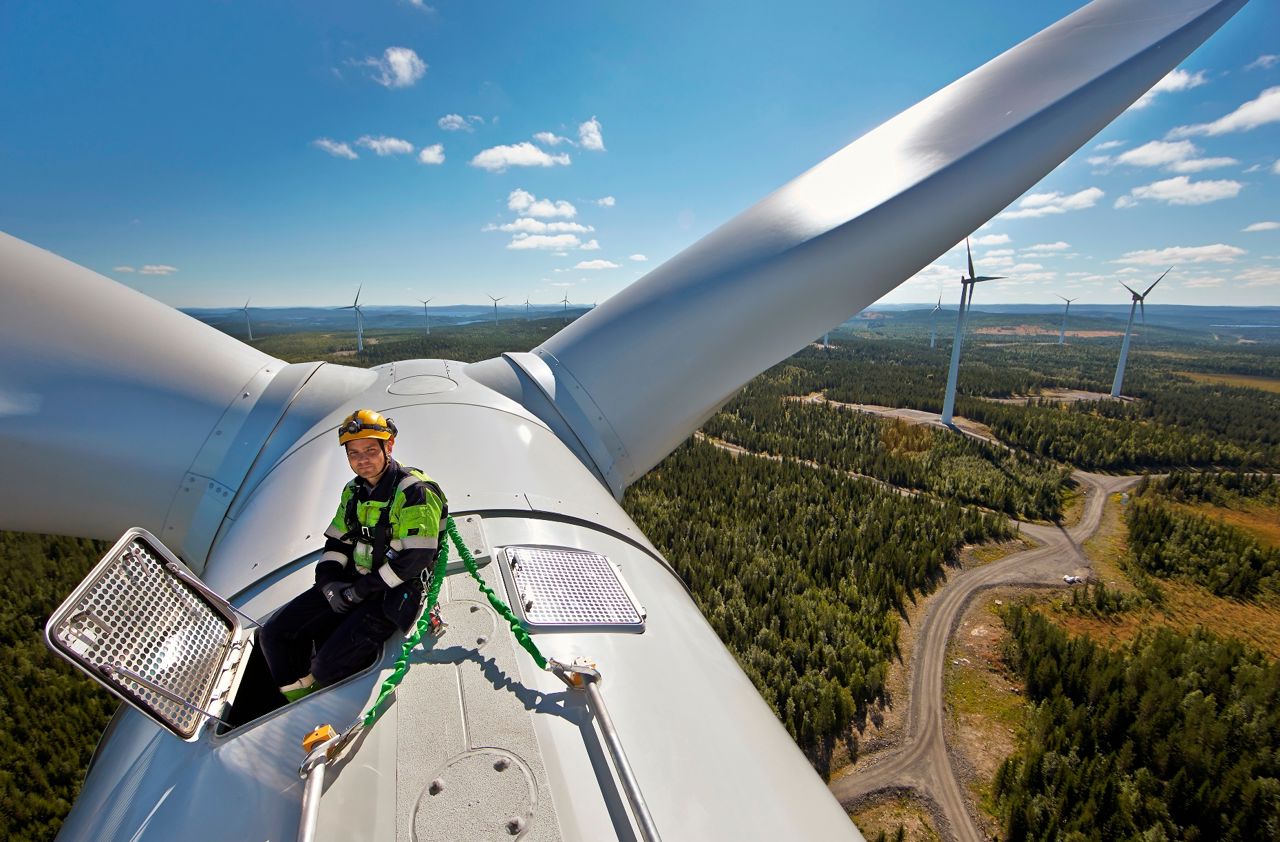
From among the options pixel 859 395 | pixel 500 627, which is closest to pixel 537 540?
pixel 500 627

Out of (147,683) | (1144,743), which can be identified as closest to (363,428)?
(147,683)

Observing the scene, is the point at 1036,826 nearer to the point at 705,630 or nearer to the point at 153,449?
the point at 705,630

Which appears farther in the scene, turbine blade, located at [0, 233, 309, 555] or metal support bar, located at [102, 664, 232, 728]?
turbine blade, located at [0, 233, 309, 555]

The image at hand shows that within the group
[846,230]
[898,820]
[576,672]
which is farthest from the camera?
[898,820]

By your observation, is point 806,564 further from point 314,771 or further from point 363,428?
point 314,771

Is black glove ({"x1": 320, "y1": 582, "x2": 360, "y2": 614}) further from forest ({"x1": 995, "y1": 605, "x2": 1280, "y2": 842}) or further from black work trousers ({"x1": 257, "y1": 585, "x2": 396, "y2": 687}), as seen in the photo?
forest ({"x1": 995, "y1": 605, "x2": 1280, "y2": 842})

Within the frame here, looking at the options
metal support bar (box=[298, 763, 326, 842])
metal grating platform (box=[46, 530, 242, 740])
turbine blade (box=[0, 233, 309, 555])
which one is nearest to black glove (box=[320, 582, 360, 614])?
metal grating platform (box=[46, 530, 242, 740])

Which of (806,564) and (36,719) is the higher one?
(36,719)
